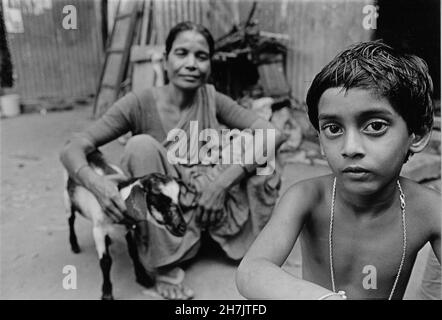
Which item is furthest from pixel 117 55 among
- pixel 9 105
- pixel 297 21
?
pixel 9 105

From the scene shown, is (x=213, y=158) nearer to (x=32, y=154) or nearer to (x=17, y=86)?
(x=32, y=154)

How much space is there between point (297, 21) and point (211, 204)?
3381 millimetres

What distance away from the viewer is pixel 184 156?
2.31 metres

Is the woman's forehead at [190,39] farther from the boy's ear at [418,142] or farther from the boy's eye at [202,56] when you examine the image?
the boy's ear at [418,142]

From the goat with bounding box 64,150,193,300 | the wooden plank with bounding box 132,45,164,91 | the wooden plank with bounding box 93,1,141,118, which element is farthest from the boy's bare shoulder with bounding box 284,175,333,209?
the wooden plank with bounding box 93,1,141,118

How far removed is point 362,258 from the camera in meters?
1.22

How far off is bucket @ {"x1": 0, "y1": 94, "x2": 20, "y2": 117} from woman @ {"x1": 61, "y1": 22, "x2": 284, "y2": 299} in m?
6.85

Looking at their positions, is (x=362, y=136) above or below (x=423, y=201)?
above

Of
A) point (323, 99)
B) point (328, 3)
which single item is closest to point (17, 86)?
point (328, 3)

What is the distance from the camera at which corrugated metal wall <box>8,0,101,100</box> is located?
8.31 meters

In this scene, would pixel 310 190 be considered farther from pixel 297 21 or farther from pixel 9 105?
pixel 9 105
